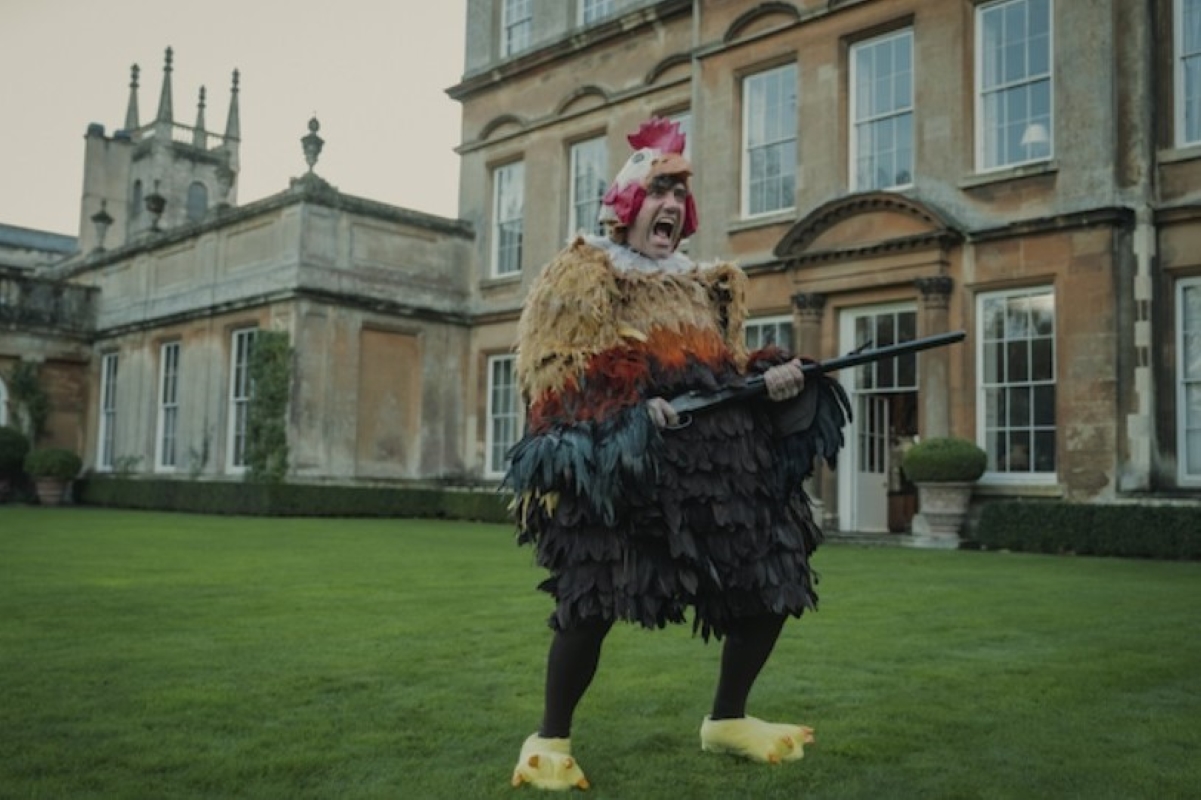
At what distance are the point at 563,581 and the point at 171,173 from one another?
57.1 meters

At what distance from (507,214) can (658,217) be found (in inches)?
698

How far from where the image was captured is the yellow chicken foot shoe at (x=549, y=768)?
2.86m

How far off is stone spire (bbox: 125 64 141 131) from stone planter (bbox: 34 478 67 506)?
41449mm

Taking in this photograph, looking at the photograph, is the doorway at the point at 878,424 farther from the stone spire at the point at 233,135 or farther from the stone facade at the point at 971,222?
the stone spire at the point at 233,135

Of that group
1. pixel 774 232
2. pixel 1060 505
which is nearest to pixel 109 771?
pixel 1060 505

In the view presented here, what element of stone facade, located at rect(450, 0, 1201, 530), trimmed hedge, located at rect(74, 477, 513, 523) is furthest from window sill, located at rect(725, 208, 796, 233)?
trimmed hedge, located at rect(74, 477, 513, 523)

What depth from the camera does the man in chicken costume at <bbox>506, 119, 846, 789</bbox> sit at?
2.95 metres

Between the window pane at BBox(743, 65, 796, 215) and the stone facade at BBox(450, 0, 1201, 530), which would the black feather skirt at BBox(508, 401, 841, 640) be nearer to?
the stone facade at BBox(450, 0, 1201, 530)

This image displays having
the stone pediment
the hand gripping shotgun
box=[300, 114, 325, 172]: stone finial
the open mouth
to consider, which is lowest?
the hand gripping shotgun

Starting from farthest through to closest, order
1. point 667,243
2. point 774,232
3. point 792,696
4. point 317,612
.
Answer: point 774,232, point 317,612, point 792,696, point 667,243

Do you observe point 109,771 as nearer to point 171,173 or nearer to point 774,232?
point 774,232

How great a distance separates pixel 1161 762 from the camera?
10.3ft

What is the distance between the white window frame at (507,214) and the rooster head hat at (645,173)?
16.9 m

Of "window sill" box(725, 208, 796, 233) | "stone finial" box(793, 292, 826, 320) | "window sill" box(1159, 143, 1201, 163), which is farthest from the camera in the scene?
"window sill" box(725, 208, 796, 233)
